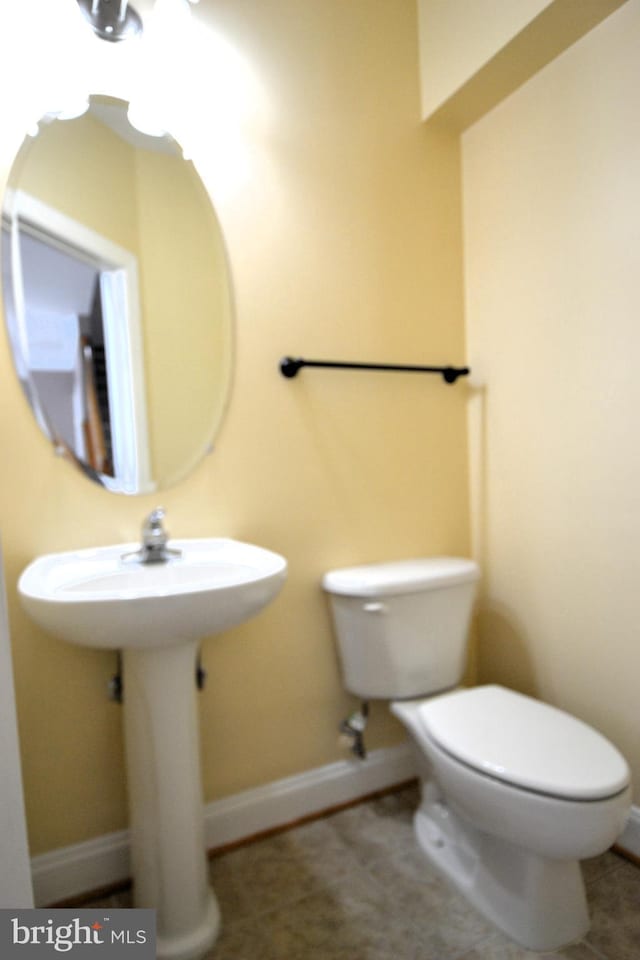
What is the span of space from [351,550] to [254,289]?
0.76 meters

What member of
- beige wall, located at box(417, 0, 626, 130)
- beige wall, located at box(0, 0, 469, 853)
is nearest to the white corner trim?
beige wall, located at box(0, 0, 469, 853)

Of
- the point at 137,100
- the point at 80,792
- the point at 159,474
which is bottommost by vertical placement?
the point at 80,792

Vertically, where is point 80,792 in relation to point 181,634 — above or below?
below

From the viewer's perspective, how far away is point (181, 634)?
0.94 meters

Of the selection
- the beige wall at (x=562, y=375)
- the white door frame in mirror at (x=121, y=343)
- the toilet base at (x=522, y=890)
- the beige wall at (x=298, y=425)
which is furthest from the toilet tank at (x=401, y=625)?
the white door frame in mirror at (x=121, y=343)

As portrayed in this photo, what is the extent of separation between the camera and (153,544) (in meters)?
1.19

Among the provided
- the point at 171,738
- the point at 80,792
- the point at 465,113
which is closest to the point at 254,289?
the point at 465,113

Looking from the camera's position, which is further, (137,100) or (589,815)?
(137,100)

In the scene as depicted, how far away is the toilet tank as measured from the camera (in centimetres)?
141

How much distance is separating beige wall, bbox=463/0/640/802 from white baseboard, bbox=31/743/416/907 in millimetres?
474

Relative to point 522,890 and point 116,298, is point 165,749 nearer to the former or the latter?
point 522,890

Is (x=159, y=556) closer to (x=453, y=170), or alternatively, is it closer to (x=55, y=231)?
(x=55, y=231)

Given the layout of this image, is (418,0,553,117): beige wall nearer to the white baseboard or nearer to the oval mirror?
the oval mirror

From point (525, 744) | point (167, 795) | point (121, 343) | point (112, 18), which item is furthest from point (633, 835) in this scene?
point (112, 18)
